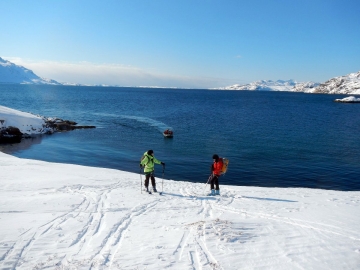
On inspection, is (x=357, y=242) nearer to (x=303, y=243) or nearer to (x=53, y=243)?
(x=303, y=243)

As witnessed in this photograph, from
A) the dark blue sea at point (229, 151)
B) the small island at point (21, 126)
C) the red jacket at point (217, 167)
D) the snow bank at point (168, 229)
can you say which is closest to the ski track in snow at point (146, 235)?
the snow bank at point (168, 229)

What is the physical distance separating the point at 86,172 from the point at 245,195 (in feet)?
38.2

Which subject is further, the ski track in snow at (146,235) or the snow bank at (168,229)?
the snow bank at (168,229)

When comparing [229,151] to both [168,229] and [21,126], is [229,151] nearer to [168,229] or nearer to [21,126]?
[168,229]

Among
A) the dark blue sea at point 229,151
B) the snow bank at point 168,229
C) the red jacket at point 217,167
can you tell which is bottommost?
the dark blue sea at point 229,151

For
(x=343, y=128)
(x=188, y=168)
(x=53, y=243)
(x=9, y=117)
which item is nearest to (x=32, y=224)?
(x=53, y=243)

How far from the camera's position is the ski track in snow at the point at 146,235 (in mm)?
7516

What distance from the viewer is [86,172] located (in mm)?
20297

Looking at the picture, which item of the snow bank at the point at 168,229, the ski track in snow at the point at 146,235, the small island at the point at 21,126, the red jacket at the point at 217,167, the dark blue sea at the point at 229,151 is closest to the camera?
the ski track in snow at the point at 146,235

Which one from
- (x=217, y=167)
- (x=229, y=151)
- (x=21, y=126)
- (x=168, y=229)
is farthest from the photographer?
(x=21, y=126)

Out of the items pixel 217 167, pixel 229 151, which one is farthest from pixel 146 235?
pixel 229 151

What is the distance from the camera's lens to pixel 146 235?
30.2 feet

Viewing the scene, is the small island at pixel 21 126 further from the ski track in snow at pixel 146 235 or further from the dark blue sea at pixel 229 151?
the ski track in snow at pixel 146 235

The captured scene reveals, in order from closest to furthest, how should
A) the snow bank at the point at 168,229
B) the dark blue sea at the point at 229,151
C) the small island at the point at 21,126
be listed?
the snow bank at the point at 168,229
the dark blue sea at the point at 229,151
the small island at the point at 21,126
